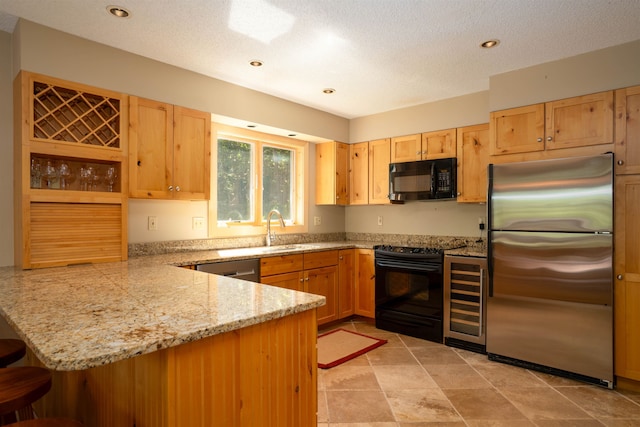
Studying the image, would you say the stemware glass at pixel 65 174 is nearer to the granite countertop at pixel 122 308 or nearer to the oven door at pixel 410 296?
the granite countertop at pixel 122 308

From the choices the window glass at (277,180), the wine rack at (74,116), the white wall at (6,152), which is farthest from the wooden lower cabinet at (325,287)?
the white wall at (6,152)

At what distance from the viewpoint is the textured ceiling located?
2123 millimetres

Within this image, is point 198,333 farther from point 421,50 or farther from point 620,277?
point 620,277

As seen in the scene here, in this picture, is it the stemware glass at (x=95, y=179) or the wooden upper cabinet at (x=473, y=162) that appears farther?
the wooden upper cabinet at (x=473, y=162)

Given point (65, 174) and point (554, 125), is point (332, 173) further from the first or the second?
point (65, 174)

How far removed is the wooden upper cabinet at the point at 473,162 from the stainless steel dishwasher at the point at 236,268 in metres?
2.12

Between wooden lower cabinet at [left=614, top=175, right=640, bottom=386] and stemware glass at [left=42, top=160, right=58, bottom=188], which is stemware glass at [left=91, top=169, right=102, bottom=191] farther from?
wooden lower cabinet at [left=614, top=175, right=640, bottom=386]

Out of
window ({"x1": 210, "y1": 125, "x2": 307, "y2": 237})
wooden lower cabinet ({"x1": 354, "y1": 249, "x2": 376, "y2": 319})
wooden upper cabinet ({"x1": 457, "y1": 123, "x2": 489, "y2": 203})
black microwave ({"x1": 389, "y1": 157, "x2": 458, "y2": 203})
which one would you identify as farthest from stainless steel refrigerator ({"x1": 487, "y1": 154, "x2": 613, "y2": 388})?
window ({"x1": 210, "y1": 125, "x2": 307, "y2": 237})

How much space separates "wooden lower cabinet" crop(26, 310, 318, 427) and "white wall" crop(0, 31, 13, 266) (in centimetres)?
141

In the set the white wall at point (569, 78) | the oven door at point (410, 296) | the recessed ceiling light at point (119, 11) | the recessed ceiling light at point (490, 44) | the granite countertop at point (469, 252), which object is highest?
the recessed ceiling light at point (490, 44)

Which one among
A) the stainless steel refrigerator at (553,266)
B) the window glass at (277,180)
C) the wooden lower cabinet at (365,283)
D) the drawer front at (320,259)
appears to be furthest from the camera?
the window glass at (277,180)

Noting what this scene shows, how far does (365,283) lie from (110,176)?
268 cm

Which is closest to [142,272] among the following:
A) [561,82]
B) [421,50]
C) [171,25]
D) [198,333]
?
[198,333]

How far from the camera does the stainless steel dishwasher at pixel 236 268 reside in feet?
9.30
